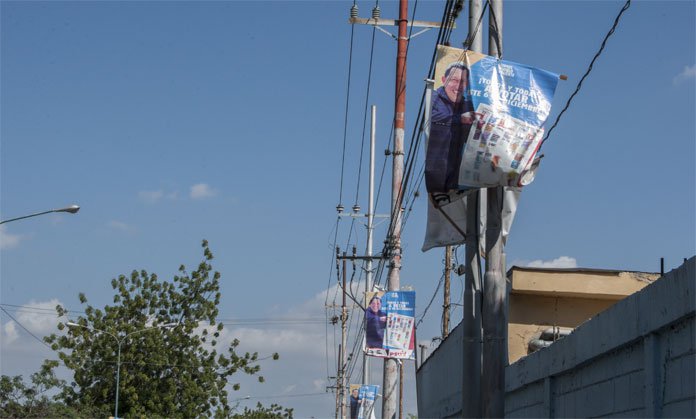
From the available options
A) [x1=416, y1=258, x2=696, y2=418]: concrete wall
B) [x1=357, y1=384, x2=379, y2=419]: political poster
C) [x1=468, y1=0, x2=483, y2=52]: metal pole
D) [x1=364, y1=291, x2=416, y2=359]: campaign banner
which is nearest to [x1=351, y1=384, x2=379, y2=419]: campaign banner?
[x1=357, y1=384, x2=379, y2=419]: political poster

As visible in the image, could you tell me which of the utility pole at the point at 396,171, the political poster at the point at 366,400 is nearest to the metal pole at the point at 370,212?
the political poster at the point at 366,400

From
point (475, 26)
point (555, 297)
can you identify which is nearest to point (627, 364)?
point (475, 26)

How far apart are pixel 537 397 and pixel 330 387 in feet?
223

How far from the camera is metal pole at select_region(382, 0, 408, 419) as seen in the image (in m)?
22.3

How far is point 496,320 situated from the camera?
9312mm

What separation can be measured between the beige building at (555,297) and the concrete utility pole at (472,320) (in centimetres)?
574

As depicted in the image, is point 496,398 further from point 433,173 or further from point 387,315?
point 387,315

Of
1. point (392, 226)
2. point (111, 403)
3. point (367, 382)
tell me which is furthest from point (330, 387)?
point (392, 226)

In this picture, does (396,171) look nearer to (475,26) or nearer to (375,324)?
(375,324)

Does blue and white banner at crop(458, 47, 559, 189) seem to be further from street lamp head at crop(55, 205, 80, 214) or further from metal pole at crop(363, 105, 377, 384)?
metal pole at crop(363, 105, 377, 384)

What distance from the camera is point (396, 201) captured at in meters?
22.1

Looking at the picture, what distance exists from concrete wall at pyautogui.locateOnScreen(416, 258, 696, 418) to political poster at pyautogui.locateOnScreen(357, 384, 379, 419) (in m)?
23.6

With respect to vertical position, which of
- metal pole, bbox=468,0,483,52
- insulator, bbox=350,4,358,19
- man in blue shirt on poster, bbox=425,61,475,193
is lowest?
man in blue shirt on poster, bbox=425,61,475,193

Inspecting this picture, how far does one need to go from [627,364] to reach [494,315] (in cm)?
139
